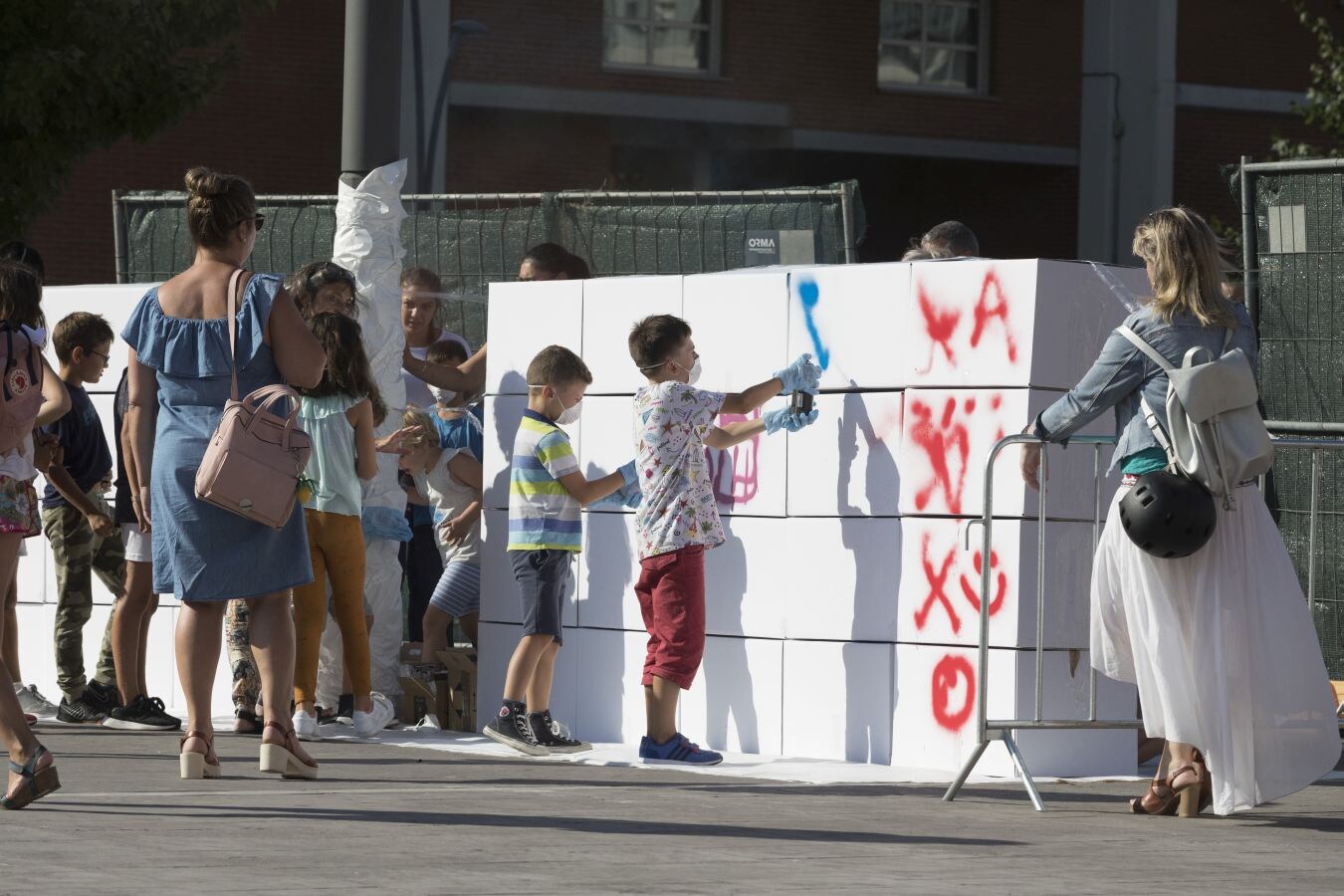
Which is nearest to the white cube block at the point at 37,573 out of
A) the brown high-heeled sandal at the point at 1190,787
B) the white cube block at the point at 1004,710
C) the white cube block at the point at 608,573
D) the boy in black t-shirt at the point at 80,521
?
the boy in black t-shirt at the point at 80,521

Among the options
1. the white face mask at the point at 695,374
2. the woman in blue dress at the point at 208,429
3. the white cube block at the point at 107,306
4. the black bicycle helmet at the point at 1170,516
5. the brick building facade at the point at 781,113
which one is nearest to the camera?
the black bicycle helmet at the point at 1170,516

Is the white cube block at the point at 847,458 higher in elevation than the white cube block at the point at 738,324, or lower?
lower

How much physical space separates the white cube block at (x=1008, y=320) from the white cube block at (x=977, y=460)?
6 cm

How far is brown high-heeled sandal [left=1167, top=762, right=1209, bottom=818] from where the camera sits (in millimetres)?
6832

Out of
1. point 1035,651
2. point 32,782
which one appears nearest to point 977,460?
point 1035,651

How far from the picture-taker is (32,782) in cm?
641

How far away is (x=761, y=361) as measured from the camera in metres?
8.52

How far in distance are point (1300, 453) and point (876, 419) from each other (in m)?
2.45

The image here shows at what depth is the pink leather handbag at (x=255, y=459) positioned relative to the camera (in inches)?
268

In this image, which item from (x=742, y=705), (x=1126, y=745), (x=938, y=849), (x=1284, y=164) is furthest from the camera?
(x=1284, y=164)

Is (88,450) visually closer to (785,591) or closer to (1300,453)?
(785,591)

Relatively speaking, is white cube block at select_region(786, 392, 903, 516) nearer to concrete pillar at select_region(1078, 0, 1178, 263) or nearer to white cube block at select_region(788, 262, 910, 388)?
white cube block at select_region(788, 262, 910, 388)

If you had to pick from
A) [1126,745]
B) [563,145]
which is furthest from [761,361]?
[563,145]

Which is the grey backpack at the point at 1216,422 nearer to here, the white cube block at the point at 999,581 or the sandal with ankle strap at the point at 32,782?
the white cube block at the point at 999,581
